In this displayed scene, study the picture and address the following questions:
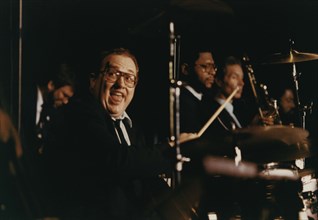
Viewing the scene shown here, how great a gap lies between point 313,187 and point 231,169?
819 mm

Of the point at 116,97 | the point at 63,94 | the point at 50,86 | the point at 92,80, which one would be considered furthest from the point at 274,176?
the point at 50,86

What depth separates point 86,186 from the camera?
9.39ft

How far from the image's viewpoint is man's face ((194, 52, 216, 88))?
4.34m

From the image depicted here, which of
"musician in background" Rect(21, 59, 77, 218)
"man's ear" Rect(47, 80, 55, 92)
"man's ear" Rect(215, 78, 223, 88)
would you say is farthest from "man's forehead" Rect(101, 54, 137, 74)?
"man's ear" Rect(47, 80, 55, 92)

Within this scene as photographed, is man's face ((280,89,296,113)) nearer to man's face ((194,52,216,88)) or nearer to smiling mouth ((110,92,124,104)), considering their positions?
man's face ((194,52,216,88))

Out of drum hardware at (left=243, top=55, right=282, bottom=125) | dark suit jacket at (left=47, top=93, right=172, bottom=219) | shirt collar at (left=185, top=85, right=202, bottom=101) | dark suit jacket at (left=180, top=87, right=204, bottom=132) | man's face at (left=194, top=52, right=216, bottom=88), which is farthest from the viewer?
man's face at (left=194, top=52, right=216, bottom=88)

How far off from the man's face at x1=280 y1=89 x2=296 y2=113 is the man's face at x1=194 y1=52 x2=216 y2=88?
5.16 ft

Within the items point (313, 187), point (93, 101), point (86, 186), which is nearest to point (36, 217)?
point (86, 186)

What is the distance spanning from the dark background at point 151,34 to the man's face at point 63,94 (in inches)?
7.4

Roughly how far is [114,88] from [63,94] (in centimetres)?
155

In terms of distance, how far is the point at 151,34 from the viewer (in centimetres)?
348

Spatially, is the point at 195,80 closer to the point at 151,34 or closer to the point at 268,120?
the point at 268,120

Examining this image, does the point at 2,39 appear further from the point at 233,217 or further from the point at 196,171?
the point at 233,217

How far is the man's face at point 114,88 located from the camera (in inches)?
130
